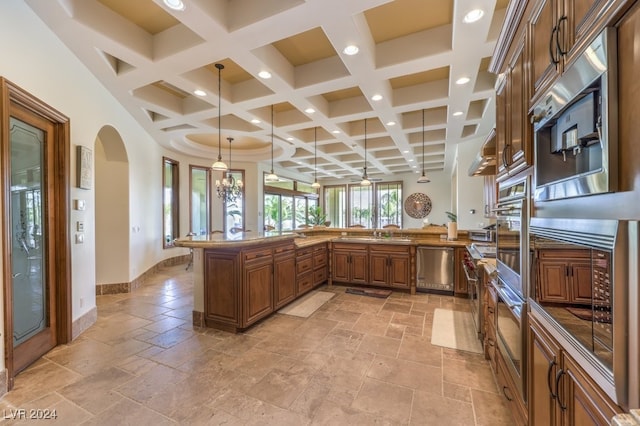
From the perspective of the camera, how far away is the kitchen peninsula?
3.07 meters

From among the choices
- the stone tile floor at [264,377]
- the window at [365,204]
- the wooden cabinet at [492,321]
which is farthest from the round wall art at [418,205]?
the wooden cabinet at [492,321]

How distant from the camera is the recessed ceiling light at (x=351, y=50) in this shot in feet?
8.91

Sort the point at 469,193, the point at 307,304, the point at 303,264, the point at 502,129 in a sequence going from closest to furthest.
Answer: the point at 502,129, the point at 307,304, the point at 303,264, the point at 469,193

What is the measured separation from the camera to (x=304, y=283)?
172 inches

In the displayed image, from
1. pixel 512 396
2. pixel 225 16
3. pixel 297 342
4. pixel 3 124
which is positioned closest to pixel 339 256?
pixel 297 342

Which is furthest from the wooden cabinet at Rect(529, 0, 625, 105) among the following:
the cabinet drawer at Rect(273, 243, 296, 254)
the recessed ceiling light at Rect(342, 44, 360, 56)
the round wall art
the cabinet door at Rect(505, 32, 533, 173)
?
the round wall art

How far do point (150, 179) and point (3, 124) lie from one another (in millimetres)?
3868

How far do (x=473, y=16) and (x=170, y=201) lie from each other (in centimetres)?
692

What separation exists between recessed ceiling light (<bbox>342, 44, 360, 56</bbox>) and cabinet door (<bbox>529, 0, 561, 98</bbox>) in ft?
5.58

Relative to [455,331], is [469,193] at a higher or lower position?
higher

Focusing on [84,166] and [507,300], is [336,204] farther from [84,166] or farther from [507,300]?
[507,300]

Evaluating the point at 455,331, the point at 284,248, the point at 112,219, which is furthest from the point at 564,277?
the point at 112,219

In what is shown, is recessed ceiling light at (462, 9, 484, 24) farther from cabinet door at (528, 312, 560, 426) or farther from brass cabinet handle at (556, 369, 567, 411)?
brass cabinet handle at (556, 369, 567, 411)

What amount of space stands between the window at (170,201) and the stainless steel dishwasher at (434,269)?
5.72 metres
